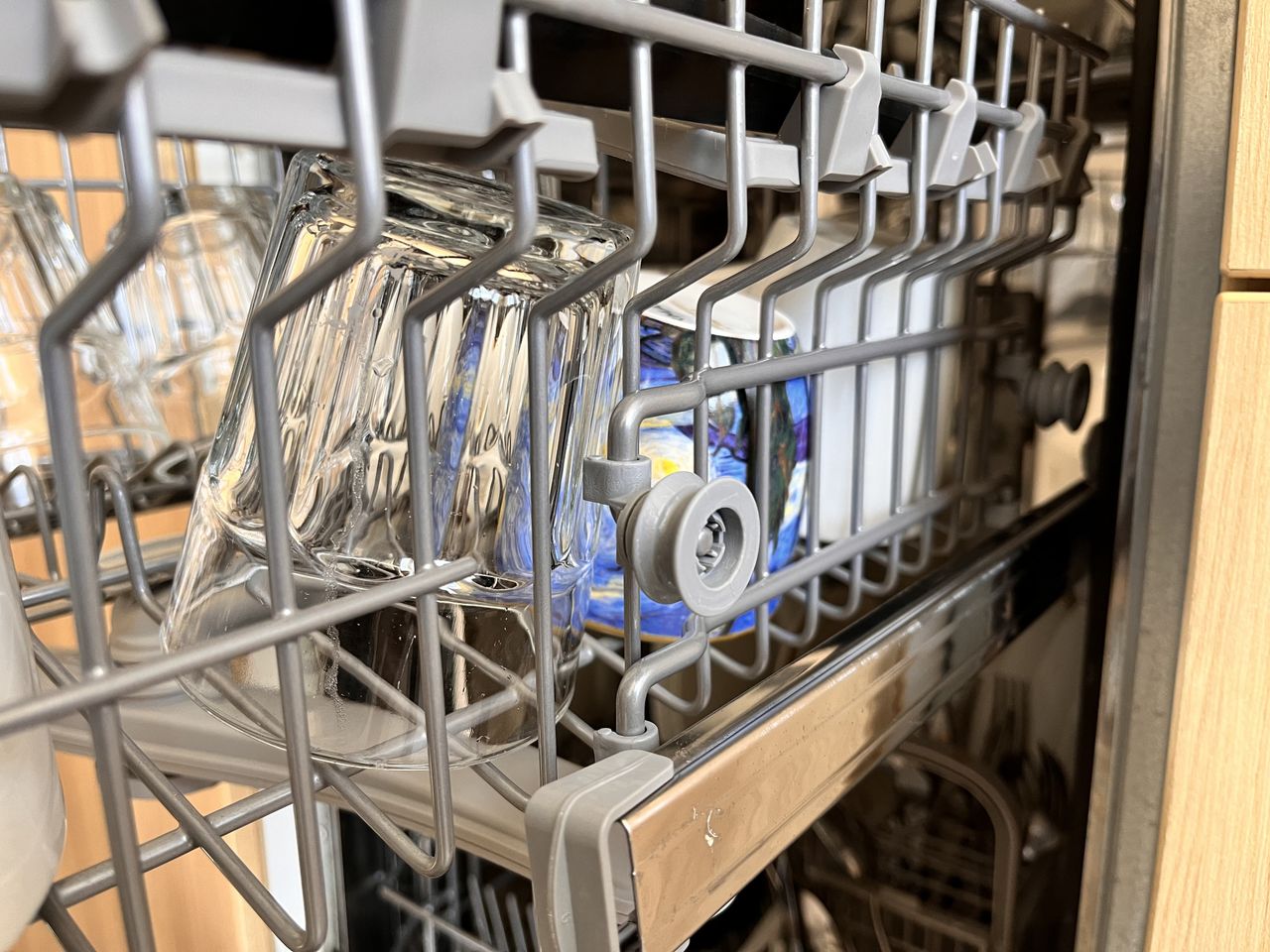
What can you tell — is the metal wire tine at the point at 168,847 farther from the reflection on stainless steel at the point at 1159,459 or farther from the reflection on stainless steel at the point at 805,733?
the reflection on stainless steel at the point at 1159,459

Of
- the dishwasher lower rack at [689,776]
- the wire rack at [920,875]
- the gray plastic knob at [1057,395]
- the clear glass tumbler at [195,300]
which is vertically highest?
the clear glass tumbler at [195,300]

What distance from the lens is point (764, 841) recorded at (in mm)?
308

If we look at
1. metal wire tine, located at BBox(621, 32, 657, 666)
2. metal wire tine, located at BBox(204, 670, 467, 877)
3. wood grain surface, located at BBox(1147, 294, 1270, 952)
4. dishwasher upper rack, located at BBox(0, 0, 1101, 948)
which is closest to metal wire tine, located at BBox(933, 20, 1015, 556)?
dishwasher upper rack, located at BBox(0, 0, 1101, 948)

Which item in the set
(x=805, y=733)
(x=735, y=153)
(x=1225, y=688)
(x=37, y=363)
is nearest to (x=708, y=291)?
(x=735, y=153)

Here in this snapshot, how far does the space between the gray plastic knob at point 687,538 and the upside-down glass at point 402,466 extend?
5 centimetres

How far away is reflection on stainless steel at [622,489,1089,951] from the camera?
0.26 m

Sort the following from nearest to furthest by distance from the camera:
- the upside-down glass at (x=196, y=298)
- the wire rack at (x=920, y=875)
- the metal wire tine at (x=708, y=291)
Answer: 1. the metal wire tine at (x=708, y=291)
2. the upside-down glass at (x=196, y=298)
3. the wire rack at (x=920, y=875)

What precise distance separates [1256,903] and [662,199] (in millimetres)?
535

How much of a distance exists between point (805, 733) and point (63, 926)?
22 cm

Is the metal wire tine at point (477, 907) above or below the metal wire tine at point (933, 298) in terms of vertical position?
below

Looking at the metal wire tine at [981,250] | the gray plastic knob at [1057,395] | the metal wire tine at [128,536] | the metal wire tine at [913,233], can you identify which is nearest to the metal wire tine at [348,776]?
the metal wire tine at [128,536]

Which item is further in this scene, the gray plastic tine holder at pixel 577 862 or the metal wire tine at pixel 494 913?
the metal wire tine at pixel 494 913

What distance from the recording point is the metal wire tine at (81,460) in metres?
0.14

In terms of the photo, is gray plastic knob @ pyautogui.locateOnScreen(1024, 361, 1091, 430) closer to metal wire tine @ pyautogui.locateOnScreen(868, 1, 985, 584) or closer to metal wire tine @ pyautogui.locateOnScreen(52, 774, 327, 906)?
metal wire tine @ pyautogui.locateOnScreen(868, 1, 985, 584)
